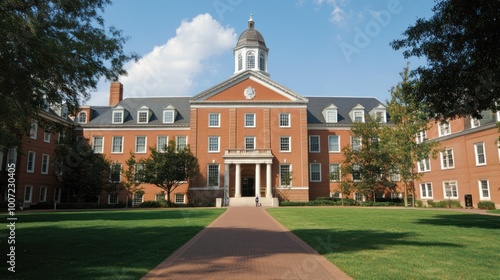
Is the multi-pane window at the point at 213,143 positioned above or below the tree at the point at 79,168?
above

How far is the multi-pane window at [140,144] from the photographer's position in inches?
1893

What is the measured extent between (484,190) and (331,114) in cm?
1996

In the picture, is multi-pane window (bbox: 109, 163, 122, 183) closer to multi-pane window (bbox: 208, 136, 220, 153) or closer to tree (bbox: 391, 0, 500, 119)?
multi-pane window (bbox: 208, 136, 220, 153)

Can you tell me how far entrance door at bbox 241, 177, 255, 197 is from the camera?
45.6m

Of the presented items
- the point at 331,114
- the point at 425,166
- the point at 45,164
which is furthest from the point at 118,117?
the point at 425,166

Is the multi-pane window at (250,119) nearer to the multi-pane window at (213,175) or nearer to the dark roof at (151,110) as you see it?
the multi-pane window at (213,175)

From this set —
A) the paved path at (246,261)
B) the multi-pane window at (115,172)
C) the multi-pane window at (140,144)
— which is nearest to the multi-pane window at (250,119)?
the multi-pane window at (140,144)

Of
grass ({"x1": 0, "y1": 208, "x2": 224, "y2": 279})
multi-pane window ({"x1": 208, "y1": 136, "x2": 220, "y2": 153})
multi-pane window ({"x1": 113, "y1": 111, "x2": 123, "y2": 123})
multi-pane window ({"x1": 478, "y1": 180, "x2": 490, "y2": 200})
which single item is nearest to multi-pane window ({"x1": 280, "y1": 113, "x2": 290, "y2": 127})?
multi-pane window ({"x1": 208, "y1": 136, "x2": 220, "y2": 153})

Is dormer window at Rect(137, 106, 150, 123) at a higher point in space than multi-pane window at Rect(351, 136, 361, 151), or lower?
higher

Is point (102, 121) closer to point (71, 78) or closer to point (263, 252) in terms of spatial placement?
point (71, 78)

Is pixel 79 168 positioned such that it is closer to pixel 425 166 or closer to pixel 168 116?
pixel 168 116

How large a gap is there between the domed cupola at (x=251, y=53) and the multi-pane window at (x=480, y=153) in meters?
27.2

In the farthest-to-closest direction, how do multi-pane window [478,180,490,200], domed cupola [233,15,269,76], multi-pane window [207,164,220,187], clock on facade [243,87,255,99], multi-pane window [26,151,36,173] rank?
1. domed cupola [233,15,269,76]
2. clock on facade [243,87,255,99]
3. multi-pane window [207,164,220,187]
4. multi-pane window [26,151,36,173]
5. multi-pane window [478,180,490,200]

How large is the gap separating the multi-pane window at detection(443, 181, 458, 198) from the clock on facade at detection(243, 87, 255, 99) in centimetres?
2385
